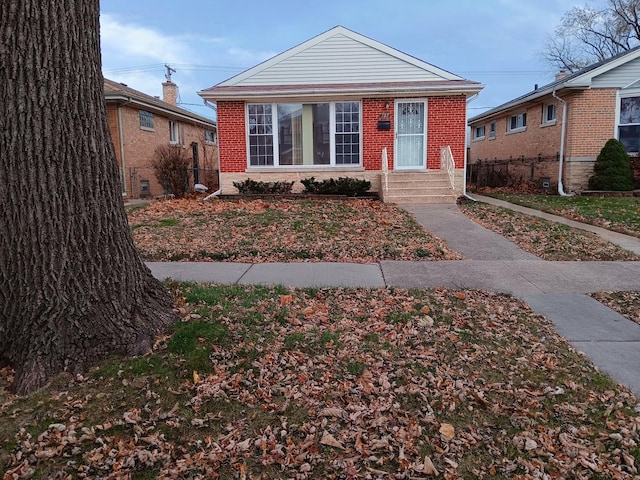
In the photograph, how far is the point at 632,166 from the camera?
15297 millimetres

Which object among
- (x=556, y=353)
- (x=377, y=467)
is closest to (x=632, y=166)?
(x=556, y=353)

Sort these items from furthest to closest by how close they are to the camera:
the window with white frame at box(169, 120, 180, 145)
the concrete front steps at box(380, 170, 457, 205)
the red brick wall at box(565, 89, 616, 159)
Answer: the window with white frame at box(169, 120, 180, 145)
the red brick wall at box(565, 89, 616, 159)
the concrete front steps at box(380, 170, 457, 205)

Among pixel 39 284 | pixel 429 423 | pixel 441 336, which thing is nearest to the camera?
pixel 429 423

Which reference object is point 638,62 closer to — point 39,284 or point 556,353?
point 556,353

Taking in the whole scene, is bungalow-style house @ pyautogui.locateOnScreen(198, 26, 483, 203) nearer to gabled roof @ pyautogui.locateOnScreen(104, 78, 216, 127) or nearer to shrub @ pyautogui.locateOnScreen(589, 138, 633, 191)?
gabled roof @ pyautogui.locateOnScreen(104, 78, 216, 127)

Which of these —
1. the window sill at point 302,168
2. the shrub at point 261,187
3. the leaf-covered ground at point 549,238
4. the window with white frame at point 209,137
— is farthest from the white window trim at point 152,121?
the leaf-covered ground at point 549,238

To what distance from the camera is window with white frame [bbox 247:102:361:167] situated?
15.2m

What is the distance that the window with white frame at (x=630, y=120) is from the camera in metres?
15.5

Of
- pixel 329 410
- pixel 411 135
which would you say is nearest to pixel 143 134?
pixel 411 135

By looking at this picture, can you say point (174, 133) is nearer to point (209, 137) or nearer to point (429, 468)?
point (209, 137)

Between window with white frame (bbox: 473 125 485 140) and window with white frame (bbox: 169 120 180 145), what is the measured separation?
51.3 ft

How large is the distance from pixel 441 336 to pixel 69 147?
3167 mm

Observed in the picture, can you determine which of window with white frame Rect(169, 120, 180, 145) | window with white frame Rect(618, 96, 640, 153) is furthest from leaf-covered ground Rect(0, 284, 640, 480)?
window with white frame Rect(169, 120, 180, 145)

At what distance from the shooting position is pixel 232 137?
1522 cm
